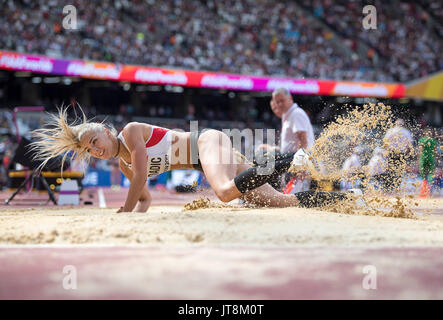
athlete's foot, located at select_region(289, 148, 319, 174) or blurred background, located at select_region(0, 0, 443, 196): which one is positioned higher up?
blurred background, located at select_region(0, 0, 443, 196)

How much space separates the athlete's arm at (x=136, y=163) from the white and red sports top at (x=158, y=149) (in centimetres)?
29

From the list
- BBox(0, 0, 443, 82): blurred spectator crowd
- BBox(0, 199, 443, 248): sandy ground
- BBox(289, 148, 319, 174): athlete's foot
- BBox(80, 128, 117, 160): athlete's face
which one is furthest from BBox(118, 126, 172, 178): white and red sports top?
BBox(0, 0, 443, 82): blurred spectator crowd

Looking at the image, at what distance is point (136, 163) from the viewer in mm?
4223

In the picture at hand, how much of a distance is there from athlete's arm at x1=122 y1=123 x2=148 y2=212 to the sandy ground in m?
0.44

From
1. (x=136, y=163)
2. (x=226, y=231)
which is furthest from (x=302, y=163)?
(x=226, y=231)

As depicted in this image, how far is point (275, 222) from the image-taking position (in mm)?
3496

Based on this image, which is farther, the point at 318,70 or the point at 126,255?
the point at 318,70

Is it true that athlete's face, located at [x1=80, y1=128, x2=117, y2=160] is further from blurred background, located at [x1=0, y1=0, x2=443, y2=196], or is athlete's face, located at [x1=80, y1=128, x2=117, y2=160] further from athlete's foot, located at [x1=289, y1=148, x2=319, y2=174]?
blurred background, located at [x1=0, y1=0, x2=443, y2=196]

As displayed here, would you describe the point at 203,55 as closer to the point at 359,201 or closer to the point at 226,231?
the point at 359,201

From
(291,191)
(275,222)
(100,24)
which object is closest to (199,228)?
(275,222)

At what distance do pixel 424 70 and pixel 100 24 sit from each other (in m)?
16.8

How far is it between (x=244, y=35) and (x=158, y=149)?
20.7 metres

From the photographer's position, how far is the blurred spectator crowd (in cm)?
1898
